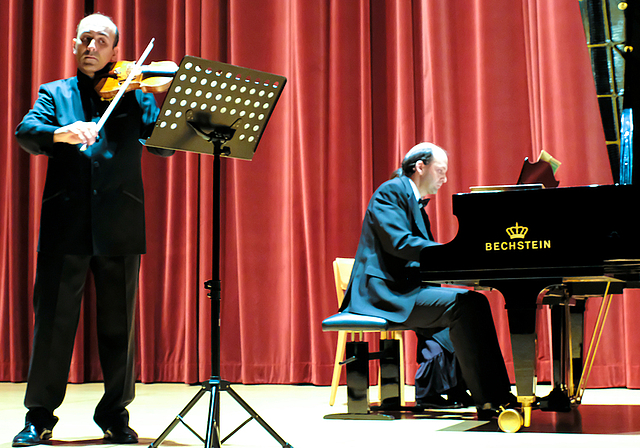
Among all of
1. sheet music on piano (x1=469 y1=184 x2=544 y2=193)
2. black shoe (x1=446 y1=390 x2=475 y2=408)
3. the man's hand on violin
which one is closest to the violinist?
the man's hand on violin

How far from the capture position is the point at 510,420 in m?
2.50

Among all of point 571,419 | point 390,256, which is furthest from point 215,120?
point 571,419

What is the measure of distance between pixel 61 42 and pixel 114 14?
0.43m

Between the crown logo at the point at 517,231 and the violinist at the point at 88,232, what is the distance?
1.19 metres

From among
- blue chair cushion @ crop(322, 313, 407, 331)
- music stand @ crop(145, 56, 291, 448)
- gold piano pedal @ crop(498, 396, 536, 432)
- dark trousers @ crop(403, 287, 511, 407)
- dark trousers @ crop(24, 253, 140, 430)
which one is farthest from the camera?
blue chair cushion @ crop(322, 313, 407, 331)

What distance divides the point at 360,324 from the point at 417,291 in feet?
0.87

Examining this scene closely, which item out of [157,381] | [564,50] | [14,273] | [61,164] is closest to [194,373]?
[157,381]

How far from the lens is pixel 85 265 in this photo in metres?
2.43

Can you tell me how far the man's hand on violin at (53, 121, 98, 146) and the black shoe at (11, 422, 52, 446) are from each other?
94cm

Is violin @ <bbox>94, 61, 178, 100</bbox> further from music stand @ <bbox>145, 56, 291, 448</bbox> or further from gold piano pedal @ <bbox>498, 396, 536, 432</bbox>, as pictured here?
gold piano pedal @ <bbox>498, 396, 536, 432</bbox>

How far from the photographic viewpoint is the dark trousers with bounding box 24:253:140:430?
237cm

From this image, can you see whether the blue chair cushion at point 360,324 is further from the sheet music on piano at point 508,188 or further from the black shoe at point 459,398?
the sheet music on piano at point 508,188

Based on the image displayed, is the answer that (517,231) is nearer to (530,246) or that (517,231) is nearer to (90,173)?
(530,246)

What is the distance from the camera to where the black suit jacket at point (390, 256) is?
9.42 ft
